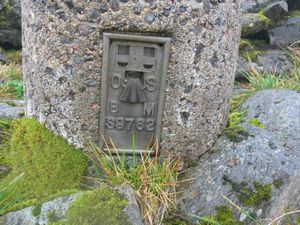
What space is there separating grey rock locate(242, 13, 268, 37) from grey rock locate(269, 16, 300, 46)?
22cm

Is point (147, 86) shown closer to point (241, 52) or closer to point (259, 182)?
point (259, 182)

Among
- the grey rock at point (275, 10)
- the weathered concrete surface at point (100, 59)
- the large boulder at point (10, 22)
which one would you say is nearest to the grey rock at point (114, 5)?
the weathered concrete surface at point (100, 59)

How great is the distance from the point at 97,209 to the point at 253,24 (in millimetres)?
6734

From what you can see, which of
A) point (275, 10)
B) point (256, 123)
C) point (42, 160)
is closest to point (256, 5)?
point (275, 10)

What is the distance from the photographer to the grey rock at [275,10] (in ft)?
28.9

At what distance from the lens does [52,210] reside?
250 centimetres

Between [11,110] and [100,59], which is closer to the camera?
[100,59]

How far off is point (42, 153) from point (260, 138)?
57.5 inches

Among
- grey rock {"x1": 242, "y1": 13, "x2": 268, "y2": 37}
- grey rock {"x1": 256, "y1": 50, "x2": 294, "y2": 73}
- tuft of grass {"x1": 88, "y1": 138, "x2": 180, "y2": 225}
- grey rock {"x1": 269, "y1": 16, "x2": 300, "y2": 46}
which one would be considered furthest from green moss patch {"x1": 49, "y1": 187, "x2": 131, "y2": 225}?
grey rock {"x1": 269, "y1": 16, "x2": 300, "y2": 46}

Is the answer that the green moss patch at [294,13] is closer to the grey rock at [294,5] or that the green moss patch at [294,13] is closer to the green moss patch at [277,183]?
the grey rock at [294,5]

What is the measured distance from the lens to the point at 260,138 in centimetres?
326

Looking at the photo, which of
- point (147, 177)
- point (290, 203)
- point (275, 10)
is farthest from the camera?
point (275, 10)

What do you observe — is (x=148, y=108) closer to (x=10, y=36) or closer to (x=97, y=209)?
(x=97, y=209)

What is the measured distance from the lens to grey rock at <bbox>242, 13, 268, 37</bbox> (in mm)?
8477
